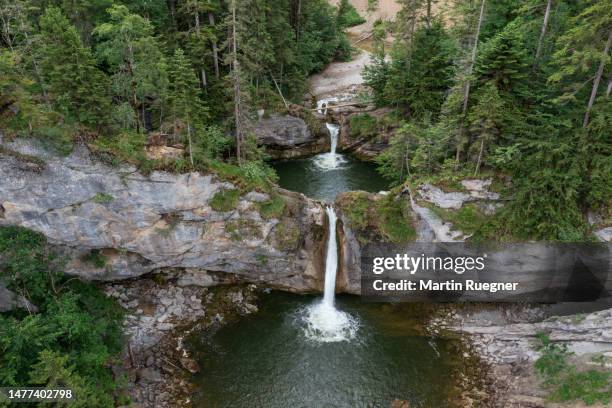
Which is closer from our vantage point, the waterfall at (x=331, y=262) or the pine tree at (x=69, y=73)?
the pine tree at (x=69, y=73)

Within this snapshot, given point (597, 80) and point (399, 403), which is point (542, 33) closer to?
point (597, 80)

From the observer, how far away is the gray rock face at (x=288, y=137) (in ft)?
135

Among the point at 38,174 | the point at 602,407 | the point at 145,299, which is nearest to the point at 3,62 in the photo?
the point at 38,174

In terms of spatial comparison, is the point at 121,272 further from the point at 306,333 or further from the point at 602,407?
the point at 602,407

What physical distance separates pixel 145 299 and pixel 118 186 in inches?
317

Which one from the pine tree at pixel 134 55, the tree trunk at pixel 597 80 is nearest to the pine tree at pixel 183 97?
the pine tree at pixel 134 55

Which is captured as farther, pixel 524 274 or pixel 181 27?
pixel 181 27

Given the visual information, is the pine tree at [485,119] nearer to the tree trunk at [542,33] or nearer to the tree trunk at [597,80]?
the tree trunk at [542,33]

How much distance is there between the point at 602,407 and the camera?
738 inches

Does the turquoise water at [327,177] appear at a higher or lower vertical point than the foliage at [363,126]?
lower

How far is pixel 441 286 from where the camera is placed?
2628cm

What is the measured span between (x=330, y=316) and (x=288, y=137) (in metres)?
22.0

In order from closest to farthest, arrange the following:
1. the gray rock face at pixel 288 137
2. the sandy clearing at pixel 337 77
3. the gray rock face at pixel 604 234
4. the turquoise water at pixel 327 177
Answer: the gray rock face at pixel 604 234, the turquoise water at pixel 327 177, the gray rock face at pixel 288 137, the sandy clearing at pixel 337 77
